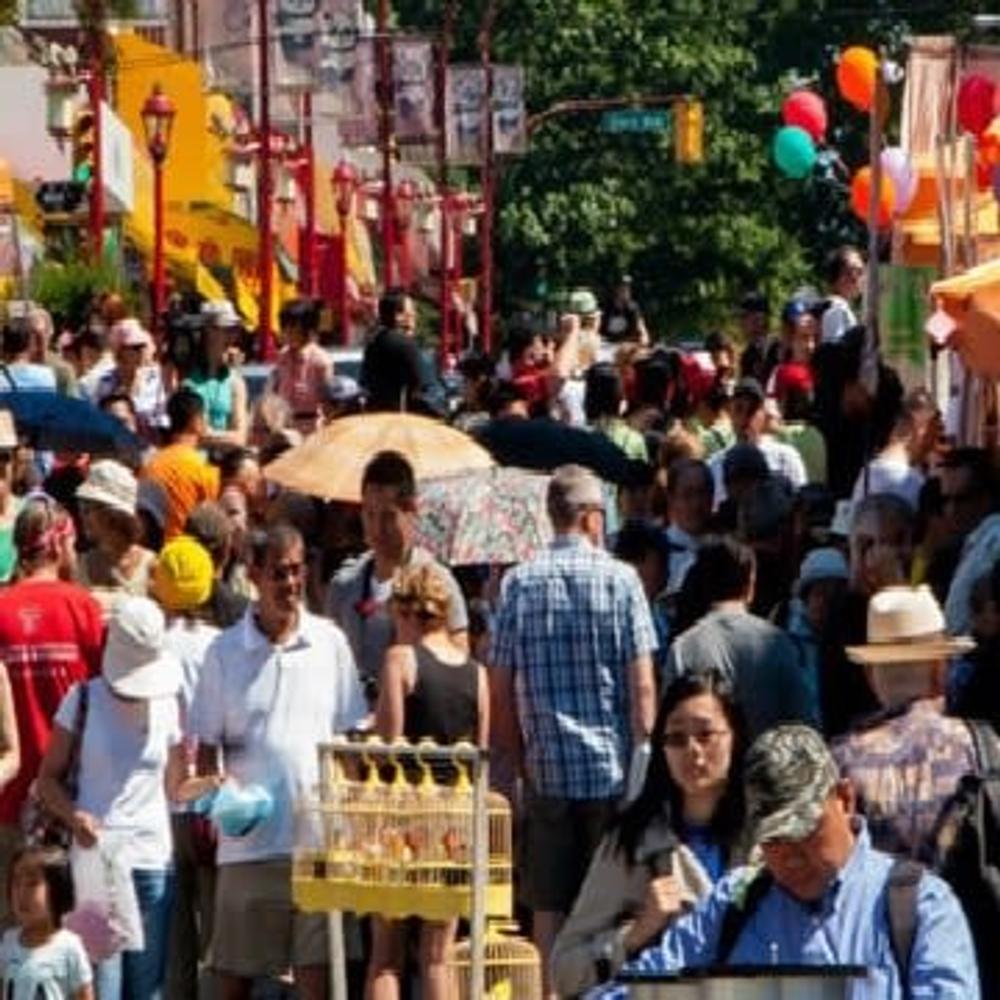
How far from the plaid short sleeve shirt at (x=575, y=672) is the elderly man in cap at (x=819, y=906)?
20.7ft

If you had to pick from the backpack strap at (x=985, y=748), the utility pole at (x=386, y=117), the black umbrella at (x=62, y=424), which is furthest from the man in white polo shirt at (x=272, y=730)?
the utility pole at (x=386, y=117)

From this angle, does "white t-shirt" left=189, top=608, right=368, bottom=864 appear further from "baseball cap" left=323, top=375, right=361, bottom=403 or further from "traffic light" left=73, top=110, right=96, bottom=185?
"traffic light" left=73, top=110, right=96, bottom=185

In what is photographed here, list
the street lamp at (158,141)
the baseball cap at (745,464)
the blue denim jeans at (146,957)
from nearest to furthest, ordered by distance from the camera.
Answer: the blue denim jeans at (146,957) → the baseball cap at (745,464) → the street lamp at (158,141)

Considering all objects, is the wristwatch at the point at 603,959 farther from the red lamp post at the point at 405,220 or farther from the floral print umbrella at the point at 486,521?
the red lamp post at the point at 405,220

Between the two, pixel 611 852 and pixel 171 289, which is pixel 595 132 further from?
pixel 611 852

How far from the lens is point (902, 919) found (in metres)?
9.38

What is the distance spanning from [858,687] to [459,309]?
61.5 metres

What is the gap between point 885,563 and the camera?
1523cm

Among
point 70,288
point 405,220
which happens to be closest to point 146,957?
point 70,288

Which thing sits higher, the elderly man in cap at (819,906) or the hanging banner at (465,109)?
the elderly man in cap at (819,906)

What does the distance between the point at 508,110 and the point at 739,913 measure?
70285 mm

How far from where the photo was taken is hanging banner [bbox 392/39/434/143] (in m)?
69.7

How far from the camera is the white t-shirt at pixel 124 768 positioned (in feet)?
49.4

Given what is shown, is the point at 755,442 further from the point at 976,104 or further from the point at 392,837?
the point at 392,837
